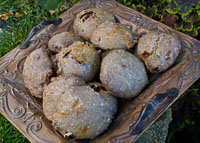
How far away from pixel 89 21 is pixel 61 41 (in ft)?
0.73

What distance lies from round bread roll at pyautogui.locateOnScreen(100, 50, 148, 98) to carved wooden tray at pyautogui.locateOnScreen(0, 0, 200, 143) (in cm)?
7

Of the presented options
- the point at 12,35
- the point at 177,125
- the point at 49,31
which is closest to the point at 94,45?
the point at 49,31

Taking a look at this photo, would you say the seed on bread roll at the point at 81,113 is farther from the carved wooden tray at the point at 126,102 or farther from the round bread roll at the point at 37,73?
the round bread roll at the point at 37,73

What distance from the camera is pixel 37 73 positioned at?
1.37 meters

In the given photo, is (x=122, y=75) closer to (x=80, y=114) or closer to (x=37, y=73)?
(x=80, y=114)

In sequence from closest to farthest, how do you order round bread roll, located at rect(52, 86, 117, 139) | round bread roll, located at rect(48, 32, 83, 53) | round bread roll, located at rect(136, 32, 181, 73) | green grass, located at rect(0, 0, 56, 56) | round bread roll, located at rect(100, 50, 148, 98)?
round bread roll, located at rect(52, 86, 117, 139) < round bread roll, located at rect(100, 50, 148, 98) < round bread roll, located at rect(136, 32, 181, 73) < round bread roll, located at rect(48, 32, 83, 53) < green grass, located at rect(0, 0, 56, 56)

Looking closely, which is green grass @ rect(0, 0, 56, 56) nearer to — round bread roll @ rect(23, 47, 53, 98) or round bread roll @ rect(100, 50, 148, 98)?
round bread roll @ rect(23, 47, 53, 98)

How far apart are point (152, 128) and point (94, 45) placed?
0.77 metres

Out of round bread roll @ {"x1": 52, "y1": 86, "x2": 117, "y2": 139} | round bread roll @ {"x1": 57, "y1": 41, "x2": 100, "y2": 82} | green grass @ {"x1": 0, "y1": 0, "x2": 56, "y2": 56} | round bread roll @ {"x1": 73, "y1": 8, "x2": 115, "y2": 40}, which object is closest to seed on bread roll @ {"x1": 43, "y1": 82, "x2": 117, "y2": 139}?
round bread roll @ {"x1": 52, "y1": 86, "x2": 117, "y2": 139}

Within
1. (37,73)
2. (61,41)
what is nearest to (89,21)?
(61,41)

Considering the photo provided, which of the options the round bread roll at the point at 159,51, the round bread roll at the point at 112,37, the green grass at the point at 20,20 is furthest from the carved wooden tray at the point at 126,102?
the green grass at the point at 20,20

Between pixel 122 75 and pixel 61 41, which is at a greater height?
pixel 61 41

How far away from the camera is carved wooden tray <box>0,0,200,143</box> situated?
3.70 feet

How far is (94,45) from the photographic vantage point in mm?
1397
